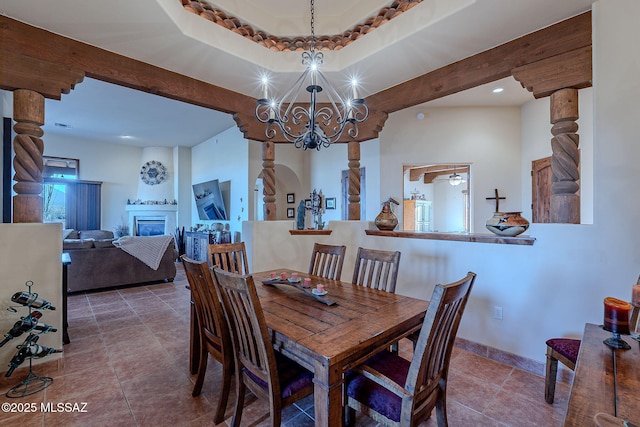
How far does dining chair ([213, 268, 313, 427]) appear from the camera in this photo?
1.41 metres

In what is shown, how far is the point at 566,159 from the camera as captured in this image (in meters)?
2.34

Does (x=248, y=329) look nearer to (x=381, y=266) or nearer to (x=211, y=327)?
(x=211, y=327)

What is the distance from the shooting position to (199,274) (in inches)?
73.6

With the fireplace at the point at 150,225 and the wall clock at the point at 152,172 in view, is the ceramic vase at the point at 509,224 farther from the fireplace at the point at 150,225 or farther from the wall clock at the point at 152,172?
the wall clock at the point at 152,172

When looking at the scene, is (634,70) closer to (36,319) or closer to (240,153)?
(36,319)

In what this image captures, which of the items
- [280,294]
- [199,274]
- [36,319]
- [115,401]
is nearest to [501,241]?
[280,294]

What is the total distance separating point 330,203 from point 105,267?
4.35 m

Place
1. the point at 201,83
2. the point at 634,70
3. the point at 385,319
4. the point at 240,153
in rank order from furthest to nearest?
the point at 240,153 → the point at 201,83 → the point at 634,70 → the point at 385,319

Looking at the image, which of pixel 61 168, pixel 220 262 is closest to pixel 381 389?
pixel 220 262

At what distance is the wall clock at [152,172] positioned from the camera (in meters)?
8.62

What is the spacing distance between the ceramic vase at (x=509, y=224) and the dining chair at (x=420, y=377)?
4.59 ft

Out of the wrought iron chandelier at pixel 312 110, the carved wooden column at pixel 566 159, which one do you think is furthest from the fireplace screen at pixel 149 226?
the carved wooden column at pixel 566 159

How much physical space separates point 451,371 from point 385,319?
1.26m

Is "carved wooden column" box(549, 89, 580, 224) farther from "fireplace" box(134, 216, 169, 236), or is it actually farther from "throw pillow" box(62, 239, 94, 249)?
"fireplace" box(134, 216, 169, 236)
